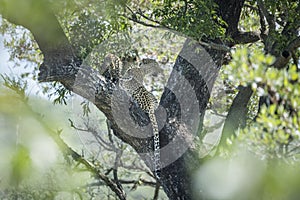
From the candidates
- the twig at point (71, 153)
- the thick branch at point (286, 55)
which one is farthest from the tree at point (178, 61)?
the twig at point (71, 153)

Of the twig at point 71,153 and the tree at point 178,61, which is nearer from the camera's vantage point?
the tree at point 178,61

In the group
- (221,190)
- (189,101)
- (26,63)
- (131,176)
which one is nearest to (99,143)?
(131,176)

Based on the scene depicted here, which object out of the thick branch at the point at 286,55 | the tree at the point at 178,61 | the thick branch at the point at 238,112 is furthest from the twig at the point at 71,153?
the thick branch at the point at 286,55

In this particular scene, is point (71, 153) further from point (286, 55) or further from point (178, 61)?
point (286, 55)

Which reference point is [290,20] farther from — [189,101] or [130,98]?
[130,98]

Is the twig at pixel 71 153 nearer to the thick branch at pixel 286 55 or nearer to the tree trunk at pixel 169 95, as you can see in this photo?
the tree trunk at pixel 169 95

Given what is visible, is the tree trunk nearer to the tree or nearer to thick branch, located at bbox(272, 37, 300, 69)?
the tree

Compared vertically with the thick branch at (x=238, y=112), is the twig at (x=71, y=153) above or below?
above

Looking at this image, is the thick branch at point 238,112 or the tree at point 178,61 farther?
the thick branch at point 238,112

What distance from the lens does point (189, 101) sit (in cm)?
277

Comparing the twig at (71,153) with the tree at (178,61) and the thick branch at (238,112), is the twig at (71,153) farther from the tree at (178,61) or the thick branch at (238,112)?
the thick branch at (238,112)

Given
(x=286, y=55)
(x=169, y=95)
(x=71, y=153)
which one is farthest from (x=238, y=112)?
(x=71, y=153)

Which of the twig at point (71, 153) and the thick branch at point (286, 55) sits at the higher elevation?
the twig at point (71, 153)

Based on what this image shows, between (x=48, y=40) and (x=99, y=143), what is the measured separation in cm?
→ 158
